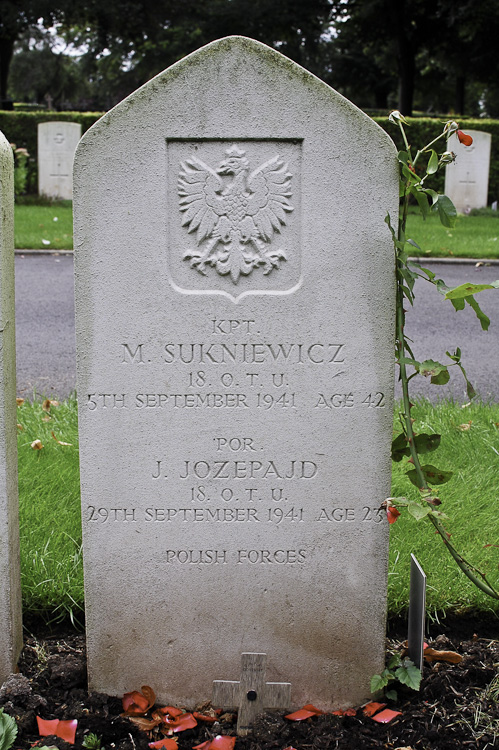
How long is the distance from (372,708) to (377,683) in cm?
9

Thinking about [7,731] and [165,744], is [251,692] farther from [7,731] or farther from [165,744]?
[7,731]

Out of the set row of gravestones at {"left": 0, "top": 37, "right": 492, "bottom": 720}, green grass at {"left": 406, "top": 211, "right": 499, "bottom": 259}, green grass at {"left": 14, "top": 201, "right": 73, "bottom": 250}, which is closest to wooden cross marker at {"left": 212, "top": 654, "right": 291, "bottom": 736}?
row of gravestones at {"left": 0, "top": 37, "right": 492, "bottom": 720}

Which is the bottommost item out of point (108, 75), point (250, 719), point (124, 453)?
point (250, 719)

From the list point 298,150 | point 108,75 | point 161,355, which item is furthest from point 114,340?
point 108,75

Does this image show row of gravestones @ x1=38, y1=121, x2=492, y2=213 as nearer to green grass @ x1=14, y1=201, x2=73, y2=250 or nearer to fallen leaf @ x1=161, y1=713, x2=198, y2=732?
green grass @ x1=14, y1=201, x2=73, y2=250

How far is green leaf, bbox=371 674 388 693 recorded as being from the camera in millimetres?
2330

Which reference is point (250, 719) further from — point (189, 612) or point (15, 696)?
point (15, 696)

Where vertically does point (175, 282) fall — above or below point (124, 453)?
above

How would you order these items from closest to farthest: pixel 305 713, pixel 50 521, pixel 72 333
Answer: pixel 305 713, pixel 50 521, pixel 72 333

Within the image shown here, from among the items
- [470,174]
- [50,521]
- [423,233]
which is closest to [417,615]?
[50,521]

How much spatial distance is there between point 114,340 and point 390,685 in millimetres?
1385

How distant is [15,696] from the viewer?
2.28m

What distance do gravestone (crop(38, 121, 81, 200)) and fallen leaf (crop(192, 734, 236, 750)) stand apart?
48.3 ft

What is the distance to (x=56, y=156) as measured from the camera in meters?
16.0
